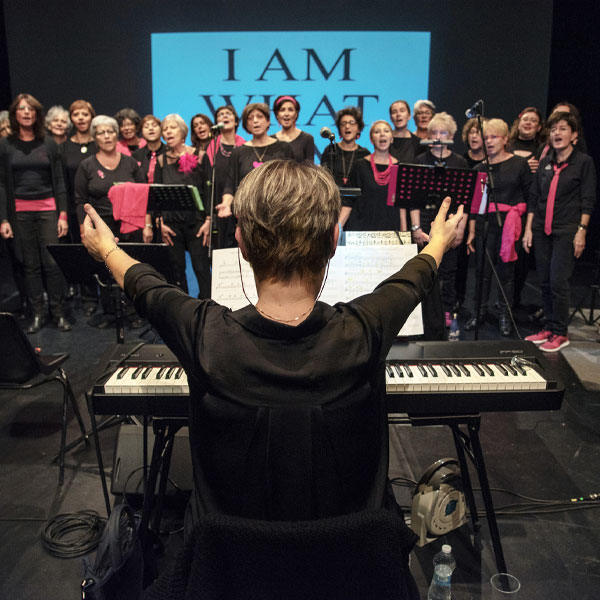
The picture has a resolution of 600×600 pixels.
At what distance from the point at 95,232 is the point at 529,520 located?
2.26m

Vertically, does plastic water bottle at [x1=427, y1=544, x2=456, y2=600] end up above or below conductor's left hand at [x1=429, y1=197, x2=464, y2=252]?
below

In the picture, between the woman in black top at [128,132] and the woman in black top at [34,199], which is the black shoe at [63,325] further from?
the woman in black top at [128,132]

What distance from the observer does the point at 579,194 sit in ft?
15.6

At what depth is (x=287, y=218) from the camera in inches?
46.3

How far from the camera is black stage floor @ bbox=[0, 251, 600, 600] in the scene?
236 centimetres

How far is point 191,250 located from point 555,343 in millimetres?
3075

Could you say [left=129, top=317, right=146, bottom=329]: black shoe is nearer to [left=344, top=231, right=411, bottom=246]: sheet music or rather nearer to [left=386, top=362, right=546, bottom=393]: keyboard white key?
[left=344, top=231, right=411, bottom=246]: sheet music

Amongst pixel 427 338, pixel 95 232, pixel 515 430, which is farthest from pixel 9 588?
pixel 515 430

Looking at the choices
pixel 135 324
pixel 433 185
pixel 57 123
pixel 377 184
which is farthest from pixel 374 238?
pixel 57 123

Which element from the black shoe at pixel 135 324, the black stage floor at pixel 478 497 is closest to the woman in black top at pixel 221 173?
the black shoe at pixel 135 324

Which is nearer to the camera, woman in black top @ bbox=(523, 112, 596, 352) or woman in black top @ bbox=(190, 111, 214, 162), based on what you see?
woman in black top @ bbox=(523, 112, 596, 352)

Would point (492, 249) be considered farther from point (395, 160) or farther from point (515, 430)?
point (515, 430)

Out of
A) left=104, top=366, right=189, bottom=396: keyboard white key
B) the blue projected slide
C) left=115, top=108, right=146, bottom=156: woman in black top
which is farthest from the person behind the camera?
the blue projected slide

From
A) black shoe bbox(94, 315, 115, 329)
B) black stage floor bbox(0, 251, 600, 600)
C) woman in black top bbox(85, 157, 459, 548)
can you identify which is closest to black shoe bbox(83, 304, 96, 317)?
black shoe bbox(94, 315, 115, 329)
